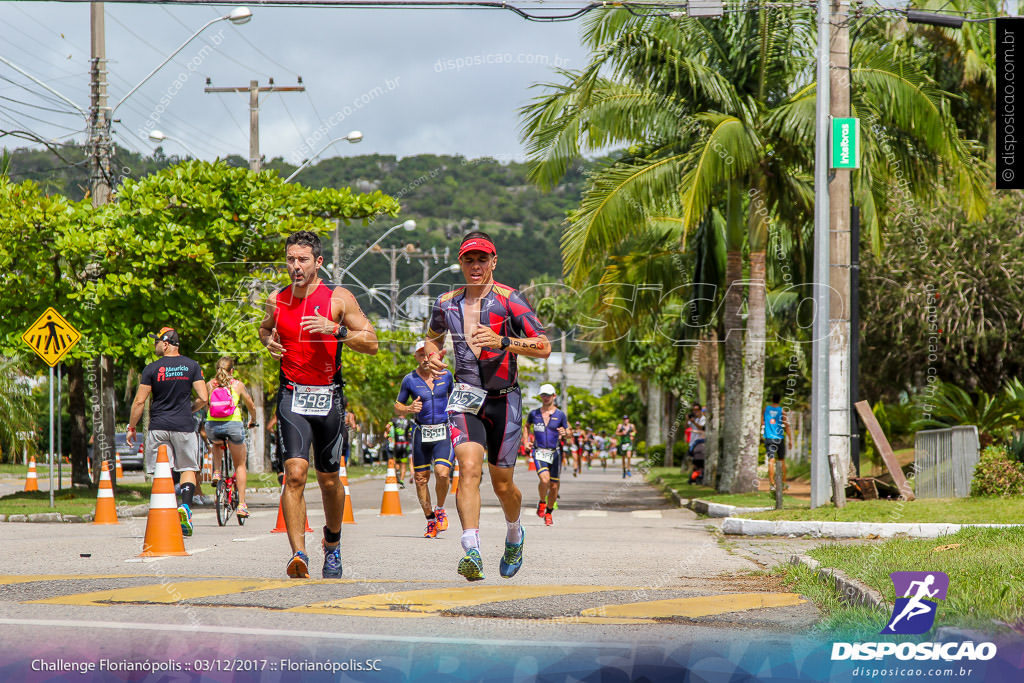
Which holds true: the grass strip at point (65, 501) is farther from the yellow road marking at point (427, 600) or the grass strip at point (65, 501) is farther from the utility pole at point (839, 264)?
the yellow road marking at point (427, 600)

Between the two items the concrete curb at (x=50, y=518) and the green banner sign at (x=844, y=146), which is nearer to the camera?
the green banner sign at (x=844, y=146)

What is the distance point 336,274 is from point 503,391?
76.4 ft

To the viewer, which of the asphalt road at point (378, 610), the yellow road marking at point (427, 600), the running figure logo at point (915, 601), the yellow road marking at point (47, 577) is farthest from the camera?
the yellow road marking at point (47, 577)

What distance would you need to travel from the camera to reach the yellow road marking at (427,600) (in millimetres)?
6230

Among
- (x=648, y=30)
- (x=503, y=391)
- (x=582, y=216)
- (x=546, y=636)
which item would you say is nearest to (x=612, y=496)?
(x=582, y=216)

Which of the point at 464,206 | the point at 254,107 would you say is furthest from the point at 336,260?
the point at 464,206

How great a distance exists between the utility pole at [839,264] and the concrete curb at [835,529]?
1.91 meters

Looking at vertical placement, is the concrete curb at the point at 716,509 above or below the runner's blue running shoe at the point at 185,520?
below

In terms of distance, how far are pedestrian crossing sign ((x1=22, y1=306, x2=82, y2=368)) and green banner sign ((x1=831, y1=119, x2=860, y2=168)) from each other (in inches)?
435

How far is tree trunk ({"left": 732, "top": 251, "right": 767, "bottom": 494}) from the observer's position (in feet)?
70.7

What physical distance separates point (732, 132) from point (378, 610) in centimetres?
1497

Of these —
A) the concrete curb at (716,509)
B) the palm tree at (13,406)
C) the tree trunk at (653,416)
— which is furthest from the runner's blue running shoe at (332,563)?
the tree trunk at (653,416)

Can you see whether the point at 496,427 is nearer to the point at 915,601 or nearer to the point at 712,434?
the point at 915,601

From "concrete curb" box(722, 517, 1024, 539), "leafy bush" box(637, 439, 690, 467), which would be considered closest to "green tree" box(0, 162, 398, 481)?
"concrete curb" box(722, 517, 1024, 539)
